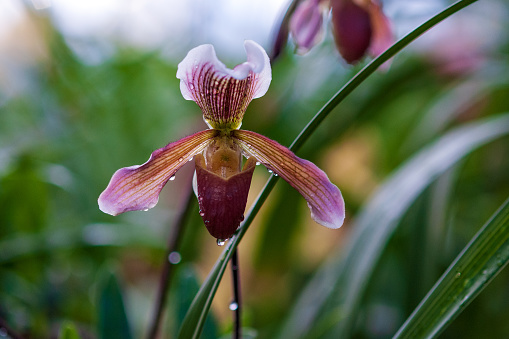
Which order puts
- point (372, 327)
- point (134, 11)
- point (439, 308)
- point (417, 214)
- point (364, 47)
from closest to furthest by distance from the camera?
point (439, 308) → point (364, 47) → point (417, 214) → point (372, 327) → point (134, 11)

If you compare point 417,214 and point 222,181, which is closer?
point 222,181

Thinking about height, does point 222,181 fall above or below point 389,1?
below

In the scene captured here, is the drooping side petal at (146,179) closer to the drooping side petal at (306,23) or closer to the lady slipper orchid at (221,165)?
the lady slipper orchid at (221,165)

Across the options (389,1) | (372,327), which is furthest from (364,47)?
(389,1)

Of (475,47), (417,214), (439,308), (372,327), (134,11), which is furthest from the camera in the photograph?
(134,11)

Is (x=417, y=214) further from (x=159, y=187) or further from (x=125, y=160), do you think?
(x=125, y=160)

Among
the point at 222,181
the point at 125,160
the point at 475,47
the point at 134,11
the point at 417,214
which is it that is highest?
the point at 134,11

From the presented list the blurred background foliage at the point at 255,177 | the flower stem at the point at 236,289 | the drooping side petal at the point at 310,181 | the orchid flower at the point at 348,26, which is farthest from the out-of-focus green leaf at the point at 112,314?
the orchid flower at the point at 348,26
